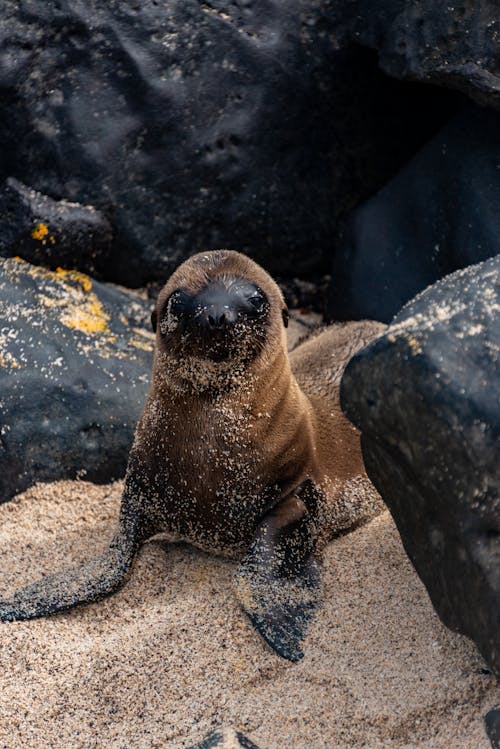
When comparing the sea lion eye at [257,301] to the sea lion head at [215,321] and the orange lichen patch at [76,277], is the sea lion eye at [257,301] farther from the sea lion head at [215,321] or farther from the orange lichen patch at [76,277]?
the orange lichen patch at [76,277]

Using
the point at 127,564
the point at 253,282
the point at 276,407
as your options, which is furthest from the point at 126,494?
the point at 253,282

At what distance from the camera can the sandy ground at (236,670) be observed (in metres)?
3.29

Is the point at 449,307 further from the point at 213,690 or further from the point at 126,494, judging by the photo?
the point at 126,494

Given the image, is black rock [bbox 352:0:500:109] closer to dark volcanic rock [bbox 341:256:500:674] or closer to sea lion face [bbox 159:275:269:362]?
sea lion face [bbox 159:275:269:362]

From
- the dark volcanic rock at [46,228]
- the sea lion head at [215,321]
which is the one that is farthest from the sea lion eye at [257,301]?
the dark volcanic rock at [46,228]

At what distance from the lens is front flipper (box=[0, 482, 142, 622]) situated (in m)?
4.04

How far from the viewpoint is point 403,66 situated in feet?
17.5

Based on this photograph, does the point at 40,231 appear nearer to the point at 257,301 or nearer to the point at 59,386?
the point at 59,386

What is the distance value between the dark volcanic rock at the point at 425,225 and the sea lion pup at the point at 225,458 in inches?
53.4

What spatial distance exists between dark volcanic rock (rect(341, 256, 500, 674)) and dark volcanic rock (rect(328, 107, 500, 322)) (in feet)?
6.93

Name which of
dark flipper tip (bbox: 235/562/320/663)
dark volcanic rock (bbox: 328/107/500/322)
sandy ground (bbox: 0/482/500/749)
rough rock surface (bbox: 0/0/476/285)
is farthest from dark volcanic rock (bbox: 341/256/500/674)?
rough rock surface (bbox: 0/0/476/285)

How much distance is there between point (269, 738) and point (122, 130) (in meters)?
3.58

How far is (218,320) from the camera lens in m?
4.01

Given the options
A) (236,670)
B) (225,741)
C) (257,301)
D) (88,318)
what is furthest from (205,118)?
(225,741)
